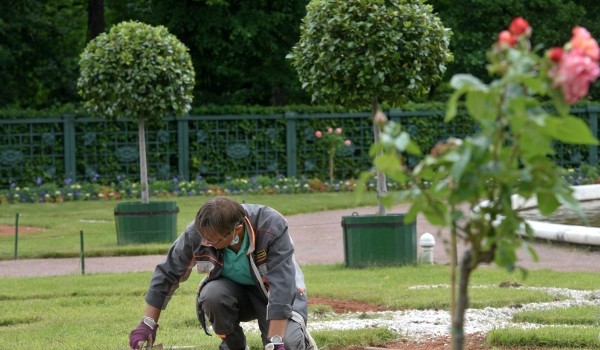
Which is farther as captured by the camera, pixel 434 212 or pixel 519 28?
pixel 434 212

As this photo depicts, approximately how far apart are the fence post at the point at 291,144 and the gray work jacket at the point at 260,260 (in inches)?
678

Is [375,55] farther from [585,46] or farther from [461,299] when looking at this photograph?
[585,46]

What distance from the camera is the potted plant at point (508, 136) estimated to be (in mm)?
2713

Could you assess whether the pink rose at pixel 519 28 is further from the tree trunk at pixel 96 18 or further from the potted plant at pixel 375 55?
the tree trunk at pixel 96 18

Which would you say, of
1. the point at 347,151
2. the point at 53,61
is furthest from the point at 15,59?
the point at 347,151

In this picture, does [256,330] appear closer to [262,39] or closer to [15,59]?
[262,39]

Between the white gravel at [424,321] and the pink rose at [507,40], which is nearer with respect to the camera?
the pink rose at [507,40]

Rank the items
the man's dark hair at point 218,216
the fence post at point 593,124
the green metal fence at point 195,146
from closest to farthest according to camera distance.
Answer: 1. the man's dark hair at point 218,216
2. the green metal fence at point 195,146
3. the fence post at point 593,124

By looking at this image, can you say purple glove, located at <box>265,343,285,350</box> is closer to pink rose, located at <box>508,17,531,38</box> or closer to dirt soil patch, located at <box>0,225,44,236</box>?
pink rose, located at <box>508,17,531,38</box>

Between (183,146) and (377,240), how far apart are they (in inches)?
481

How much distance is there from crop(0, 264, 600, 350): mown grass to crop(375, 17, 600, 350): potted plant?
12.3 feet

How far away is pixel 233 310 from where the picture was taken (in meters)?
6.04

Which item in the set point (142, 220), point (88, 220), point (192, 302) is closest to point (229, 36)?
point (88, 220)

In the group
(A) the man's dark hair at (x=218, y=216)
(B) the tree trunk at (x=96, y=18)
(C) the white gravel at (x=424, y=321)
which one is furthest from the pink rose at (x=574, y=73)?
(B) the tree trunk at (x=96, y=18)
